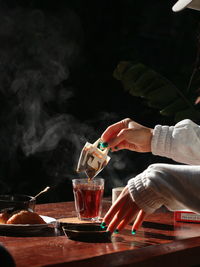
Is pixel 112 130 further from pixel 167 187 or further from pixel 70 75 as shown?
pixel 70 75

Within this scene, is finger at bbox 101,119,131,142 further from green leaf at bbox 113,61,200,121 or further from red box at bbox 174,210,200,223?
green leaf at bbox 113,61,200,121

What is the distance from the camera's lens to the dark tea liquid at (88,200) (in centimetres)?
170

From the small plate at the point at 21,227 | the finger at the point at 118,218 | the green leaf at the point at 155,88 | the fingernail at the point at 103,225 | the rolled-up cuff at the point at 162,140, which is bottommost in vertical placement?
the small plate at the point at 21,227

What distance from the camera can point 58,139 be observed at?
4.20 metres

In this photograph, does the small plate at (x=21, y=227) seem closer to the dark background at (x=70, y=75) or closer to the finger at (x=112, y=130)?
the finger at (x=112, y=130)

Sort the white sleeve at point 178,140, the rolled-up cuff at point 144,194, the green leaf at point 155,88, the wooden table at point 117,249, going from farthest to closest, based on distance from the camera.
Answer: the green leaf at point 155,88
the white sleeve at point 178,140
the rolled-up cuff at point 144,194
the wooden table at point 117,249

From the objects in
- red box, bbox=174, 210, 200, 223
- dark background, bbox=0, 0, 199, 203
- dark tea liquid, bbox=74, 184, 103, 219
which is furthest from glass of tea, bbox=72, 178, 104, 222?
dark background, bbox=0, 0, 199, 203

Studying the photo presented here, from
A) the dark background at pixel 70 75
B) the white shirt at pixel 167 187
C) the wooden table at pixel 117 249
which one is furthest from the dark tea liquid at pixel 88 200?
the dark background at pixel 70 75

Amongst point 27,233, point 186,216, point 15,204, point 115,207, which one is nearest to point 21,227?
point 27,233

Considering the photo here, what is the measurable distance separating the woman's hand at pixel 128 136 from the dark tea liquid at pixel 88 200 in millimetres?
199

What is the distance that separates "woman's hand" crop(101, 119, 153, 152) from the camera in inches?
73.1

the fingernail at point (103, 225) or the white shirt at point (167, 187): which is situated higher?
the white shirt at point (167, 187)

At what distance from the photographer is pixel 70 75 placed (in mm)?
4266

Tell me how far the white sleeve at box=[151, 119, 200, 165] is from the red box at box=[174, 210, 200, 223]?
37cm
